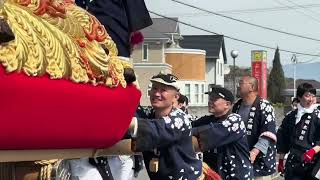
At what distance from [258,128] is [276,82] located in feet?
186

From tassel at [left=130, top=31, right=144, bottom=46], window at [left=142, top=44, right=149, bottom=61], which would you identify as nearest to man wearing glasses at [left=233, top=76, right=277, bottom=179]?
tassel at [left=130, top=31, right=144, bottom=46]

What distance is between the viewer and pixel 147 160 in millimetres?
3572

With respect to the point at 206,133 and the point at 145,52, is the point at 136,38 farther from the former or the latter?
the point at 145,52

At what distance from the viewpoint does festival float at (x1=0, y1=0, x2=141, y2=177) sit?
5.74 ft

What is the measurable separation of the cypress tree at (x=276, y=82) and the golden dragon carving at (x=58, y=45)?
5731 cm

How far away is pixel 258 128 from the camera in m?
5.76

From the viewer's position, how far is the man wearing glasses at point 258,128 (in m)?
5.68

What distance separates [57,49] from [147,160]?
1.70m

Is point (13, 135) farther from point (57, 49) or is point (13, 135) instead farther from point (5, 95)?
point (57, 49)

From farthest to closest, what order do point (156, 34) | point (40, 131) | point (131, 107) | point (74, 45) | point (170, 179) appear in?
point (156, 34) < point (170, 179) < point (131, 107) < point (74, 45) < point (40, 131)

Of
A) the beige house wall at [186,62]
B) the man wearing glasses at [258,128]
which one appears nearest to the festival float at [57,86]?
the man wearing glasses at [258,128]

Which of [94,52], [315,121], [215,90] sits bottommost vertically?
[315,121]

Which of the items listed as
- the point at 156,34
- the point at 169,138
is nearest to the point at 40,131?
the point at 169,138

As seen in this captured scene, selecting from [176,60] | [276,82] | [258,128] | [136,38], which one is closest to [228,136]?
[136,38]
